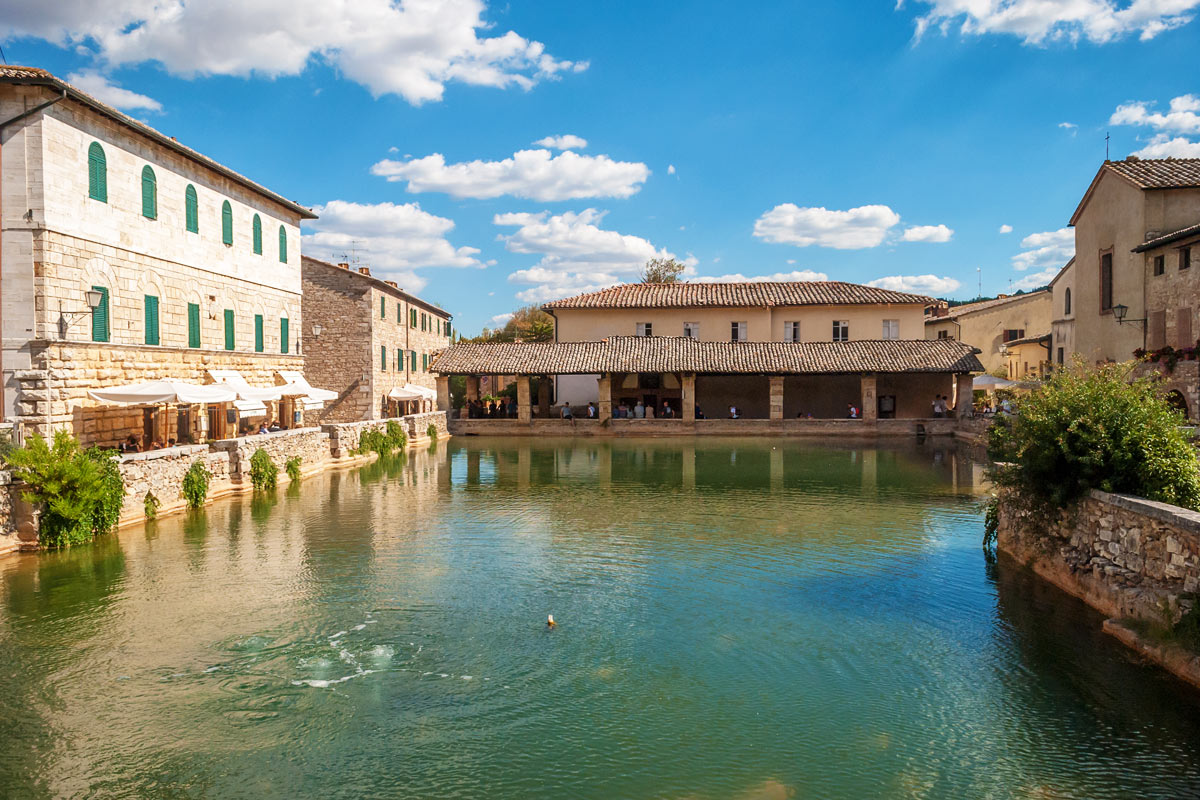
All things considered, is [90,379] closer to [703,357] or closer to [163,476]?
[163,476]

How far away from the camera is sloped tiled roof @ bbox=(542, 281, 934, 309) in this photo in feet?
139

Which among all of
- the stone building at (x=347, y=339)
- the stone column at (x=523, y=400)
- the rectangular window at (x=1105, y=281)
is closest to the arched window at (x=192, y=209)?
the stone building at (x=347, y=339)

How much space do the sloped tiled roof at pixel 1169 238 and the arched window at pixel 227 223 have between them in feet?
84.4

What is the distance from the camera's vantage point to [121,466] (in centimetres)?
1370

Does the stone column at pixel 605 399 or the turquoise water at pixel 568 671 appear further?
the stone column at pixel 605 399

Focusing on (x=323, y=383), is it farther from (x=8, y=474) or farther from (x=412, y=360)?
(x=8, y=474)

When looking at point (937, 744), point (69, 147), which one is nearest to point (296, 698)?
point (937, 744)

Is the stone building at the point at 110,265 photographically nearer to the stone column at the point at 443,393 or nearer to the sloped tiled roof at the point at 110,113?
the sloped tiled roof at the point at 110,113

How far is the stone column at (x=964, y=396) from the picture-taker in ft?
113

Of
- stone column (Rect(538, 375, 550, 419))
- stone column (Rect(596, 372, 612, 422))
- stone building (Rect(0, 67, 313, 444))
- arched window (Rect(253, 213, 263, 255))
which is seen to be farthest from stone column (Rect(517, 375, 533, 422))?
arched window (Rect(253, 213, 263, 255))

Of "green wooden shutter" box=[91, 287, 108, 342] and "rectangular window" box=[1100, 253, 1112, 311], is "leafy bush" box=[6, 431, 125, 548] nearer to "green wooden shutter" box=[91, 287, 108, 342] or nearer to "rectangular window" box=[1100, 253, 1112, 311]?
"green wooden shutter" box=[91, 287, 108, 342]

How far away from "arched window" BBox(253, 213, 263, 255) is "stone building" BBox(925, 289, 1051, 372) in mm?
35688

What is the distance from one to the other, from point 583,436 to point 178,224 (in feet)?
60.4

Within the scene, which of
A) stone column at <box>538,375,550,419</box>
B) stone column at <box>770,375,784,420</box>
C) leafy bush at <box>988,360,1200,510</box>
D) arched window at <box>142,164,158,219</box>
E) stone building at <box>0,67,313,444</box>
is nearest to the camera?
leafy bush at <box>988,360,1200,510</box>
